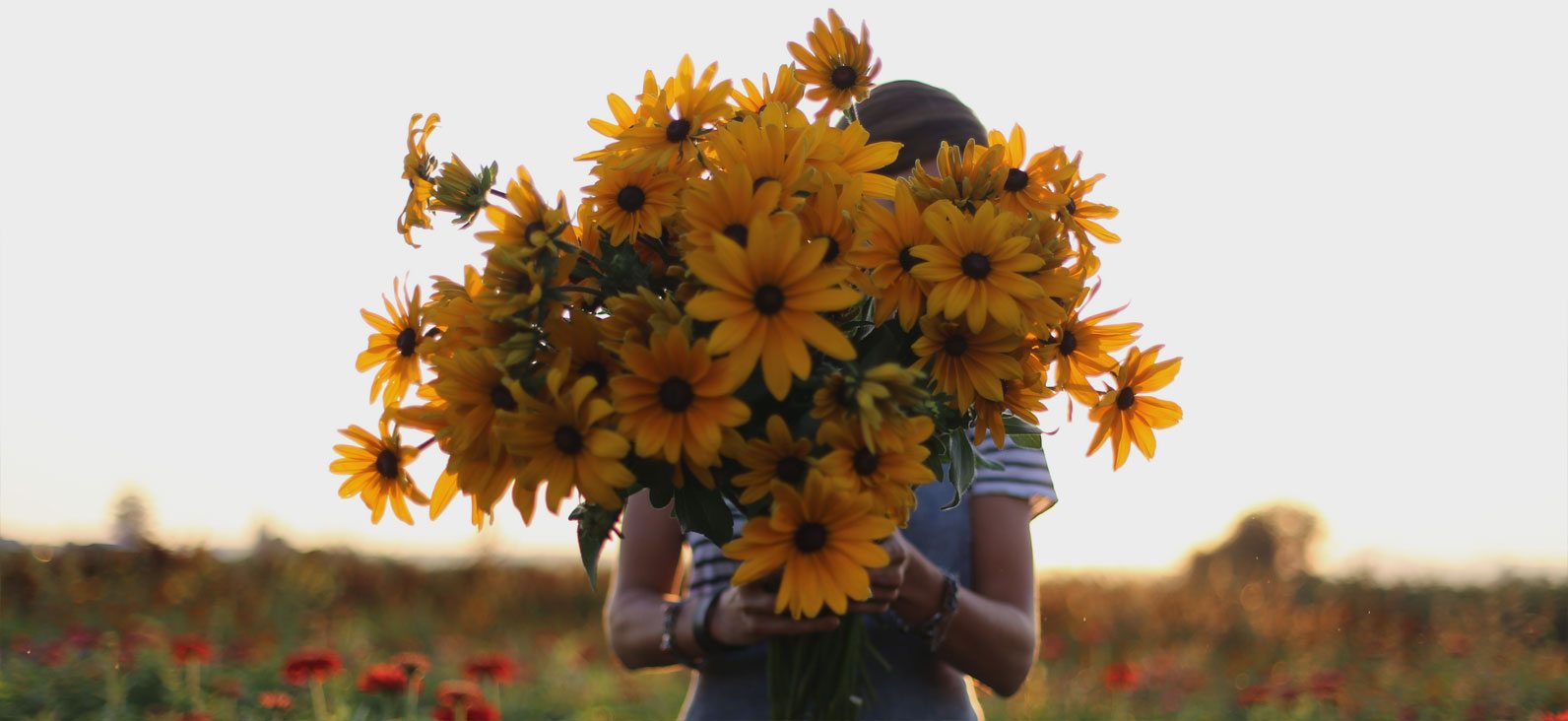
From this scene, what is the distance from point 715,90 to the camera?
1205mm

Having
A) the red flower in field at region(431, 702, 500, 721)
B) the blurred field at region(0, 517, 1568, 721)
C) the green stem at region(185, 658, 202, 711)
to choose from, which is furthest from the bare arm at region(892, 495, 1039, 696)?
the green stem at region(185, 658, 202, 711)

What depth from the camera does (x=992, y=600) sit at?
183 centimetres

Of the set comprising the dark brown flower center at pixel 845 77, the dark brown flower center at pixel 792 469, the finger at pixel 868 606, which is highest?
the dark brown flower center at pixel 845 77

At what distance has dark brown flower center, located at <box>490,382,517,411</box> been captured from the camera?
107 centimetres

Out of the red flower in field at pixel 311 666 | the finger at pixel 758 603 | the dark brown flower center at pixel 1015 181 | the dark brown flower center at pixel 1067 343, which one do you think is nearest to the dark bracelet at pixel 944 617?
the finger at pixel 758 603

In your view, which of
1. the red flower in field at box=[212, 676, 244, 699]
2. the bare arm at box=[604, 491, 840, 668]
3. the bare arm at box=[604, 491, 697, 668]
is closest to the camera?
the bare arm at box=[604, 491, 840, 668]

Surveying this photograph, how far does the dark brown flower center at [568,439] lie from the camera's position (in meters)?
1.04

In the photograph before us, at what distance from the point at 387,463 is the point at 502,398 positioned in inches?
9.3

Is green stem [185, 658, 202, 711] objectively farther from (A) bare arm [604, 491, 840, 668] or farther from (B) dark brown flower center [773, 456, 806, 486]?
(B) dark brown flower center [773, 456, 806, 486]

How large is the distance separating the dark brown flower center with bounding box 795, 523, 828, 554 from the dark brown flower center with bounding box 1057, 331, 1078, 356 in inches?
12.5

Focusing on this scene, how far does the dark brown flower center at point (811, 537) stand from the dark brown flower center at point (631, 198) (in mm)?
330

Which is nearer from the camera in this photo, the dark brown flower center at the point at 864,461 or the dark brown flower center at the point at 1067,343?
the dark brown flower center at the point at 864,461

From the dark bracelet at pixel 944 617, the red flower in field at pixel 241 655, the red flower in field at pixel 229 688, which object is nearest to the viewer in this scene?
the dark bracelet at pixel 944 617

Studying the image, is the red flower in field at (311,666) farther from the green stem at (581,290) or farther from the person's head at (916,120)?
the green stem at (581,290)
